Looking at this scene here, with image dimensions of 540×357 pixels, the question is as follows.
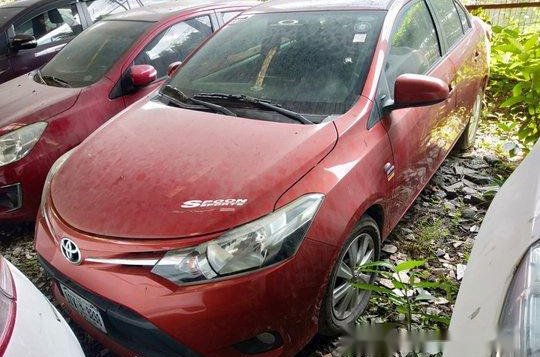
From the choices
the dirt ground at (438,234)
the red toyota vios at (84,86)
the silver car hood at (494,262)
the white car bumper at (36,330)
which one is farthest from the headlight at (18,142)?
the silver car hood at (494,262)

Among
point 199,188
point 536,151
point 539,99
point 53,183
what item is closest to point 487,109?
point 539,99

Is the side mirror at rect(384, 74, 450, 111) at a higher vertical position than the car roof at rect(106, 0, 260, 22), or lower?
lower

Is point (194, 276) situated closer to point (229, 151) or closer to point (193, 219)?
point (193, 219)

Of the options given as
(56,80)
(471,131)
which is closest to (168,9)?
(56,80)

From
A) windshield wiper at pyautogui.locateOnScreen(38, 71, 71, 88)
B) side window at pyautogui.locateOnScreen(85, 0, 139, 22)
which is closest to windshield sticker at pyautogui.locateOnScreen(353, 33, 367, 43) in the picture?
windshield wiper at pyautogui.locateOnScreen(38, 71, 71, 88)

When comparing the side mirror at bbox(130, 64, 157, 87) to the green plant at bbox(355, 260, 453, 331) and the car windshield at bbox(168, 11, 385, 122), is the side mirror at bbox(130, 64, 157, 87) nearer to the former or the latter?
the car windshield at bbox(168, 11, 385, 122)

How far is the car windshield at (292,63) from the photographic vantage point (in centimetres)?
225

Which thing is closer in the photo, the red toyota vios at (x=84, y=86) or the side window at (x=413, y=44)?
the side window at (x=413, y=44)

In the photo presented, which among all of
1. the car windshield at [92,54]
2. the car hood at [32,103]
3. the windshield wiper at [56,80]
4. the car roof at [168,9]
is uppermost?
the car roof at [168,9]

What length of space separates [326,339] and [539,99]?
2326 millimetres

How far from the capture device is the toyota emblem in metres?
1.77

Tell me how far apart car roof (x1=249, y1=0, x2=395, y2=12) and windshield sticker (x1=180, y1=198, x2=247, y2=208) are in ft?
5.14

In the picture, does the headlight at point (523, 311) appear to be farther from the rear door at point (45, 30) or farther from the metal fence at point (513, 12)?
the metal fence at point (513, 12)

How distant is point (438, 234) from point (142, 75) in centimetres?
246
